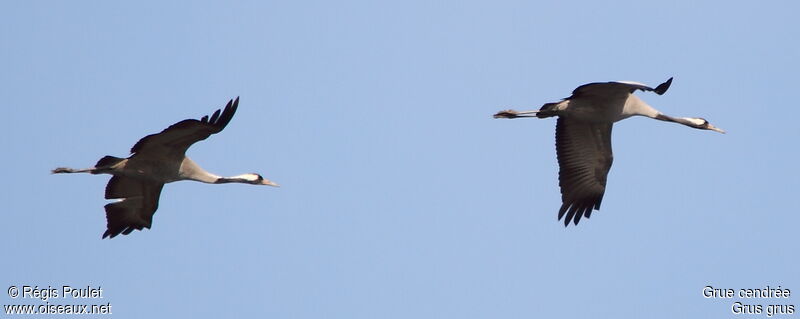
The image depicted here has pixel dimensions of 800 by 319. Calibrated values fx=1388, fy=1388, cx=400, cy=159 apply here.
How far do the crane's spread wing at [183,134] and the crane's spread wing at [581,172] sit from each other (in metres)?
4.72

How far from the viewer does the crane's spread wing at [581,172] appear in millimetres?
17719

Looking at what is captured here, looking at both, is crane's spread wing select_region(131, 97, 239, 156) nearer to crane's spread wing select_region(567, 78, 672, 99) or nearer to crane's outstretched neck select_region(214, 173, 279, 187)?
crane's outstretched neck select_region(214, 173, 279, 187)

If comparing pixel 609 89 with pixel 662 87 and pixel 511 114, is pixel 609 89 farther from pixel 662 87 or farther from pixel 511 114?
pixel 511 114

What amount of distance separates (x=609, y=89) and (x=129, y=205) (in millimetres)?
6030

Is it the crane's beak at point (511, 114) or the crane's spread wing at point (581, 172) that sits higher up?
the crane's beak at point (511, 114)

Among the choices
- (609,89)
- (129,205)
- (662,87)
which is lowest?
(129,205)

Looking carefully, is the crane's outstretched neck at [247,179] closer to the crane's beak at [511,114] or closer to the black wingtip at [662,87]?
the crane's beak at [511,114]

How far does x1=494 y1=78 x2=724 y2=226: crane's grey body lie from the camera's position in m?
16.8

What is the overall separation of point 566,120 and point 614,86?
131 cm

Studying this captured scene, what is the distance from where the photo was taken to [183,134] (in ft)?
50.5

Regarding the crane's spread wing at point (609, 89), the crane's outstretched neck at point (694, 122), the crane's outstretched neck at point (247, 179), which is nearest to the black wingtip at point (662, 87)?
the crane's spread wing at point (609, 89)

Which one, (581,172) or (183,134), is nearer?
(183,134)

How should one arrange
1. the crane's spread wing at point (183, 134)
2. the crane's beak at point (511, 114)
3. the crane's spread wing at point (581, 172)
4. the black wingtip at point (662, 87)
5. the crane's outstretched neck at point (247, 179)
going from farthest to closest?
the crane's spread wing at point (581, 172) < the crane's beak at point (511, 114) < the crane's outstretched neck at point (247, 179) < the black wingtip at point (662, 87) < the crane's spread wing at point (183, 134)

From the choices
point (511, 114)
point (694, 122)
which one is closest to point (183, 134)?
point (511, 114)
